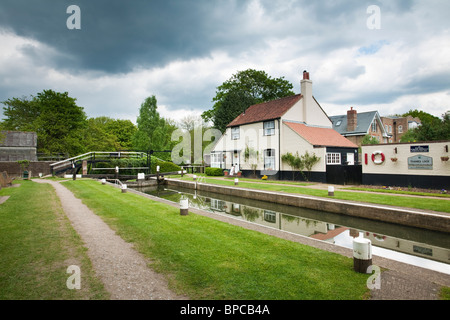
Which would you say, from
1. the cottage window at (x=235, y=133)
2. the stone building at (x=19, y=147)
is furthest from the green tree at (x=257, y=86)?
the stone building at (x=19, y=147)

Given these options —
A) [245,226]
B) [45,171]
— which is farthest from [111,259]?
[45,171]

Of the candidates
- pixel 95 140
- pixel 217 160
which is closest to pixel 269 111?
pixel 217 160

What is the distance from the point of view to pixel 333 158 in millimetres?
22375

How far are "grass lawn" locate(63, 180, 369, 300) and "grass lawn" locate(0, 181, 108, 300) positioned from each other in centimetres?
119

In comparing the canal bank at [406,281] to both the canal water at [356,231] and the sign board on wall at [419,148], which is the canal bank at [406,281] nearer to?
the canal water at [356,231]

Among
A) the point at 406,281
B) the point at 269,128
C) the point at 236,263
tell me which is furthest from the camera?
the point at 269,128

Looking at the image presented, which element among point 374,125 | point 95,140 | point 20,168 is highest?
point 374,125

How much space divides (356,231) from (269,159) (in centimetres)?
1645

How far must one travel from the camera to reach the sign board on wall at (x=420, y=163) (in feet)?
48.0

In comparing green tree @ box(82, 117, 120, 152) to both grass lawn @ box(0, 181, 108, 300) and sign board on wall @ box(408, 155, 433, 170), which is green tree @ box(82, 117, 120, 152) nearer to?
grass lawn @ box(0, 181, 108, 300)

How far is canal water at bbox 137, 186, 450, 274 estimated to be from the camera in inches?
279

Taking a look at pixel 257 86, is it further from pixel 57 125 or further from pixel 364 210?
pixel 364 210

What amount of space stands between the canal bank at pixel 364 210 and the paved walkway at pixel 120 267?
934 centimetres
